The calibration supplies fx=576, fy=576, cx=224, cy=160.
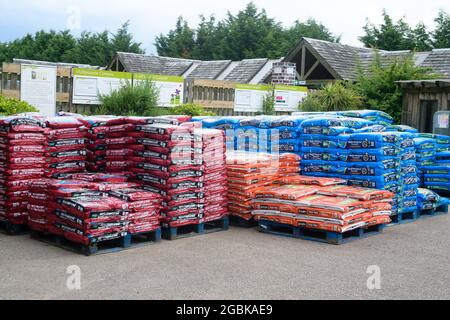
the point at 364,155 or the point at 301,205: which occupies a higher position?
the point at 364,155

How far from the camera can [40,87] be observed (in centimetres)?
1430

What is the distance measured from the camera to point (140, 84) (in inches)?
629

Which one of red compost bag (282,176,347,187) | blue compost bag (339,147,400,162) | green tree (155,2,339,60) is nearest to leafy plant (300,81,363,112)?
blue compost bag (339,147,400,162)

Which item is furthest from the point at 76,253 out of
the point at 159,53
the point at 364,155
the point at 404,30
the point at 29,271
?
the point at 159,53

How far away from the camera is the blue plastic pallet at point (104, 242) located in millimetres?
7734

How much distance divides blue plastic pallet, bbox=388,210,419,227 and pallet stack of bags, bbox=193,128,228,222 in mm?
3346

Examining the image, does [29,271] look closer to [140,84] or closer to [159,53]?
[140,84]

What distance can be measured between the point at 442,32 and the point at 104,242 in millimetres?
41491

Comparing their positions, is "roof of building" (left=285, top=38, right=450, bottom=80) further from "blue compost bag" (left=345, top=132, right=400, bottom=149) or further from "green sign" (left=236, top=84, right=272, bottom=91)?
"blue compost bag" (left=345, top=132, right=400, bottom=149)

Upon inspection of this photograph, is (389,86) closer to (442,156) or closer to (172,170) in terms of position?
(442,156)

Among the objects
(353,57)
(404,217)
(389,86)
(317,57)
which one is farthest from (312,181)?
(353,57)

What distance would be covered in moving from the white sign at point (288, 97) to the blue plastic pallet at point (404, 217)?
9.41 m

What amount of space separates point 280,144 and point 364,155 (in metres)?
1.75

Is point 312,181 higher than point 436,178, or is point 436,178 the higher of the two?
point 312,181
